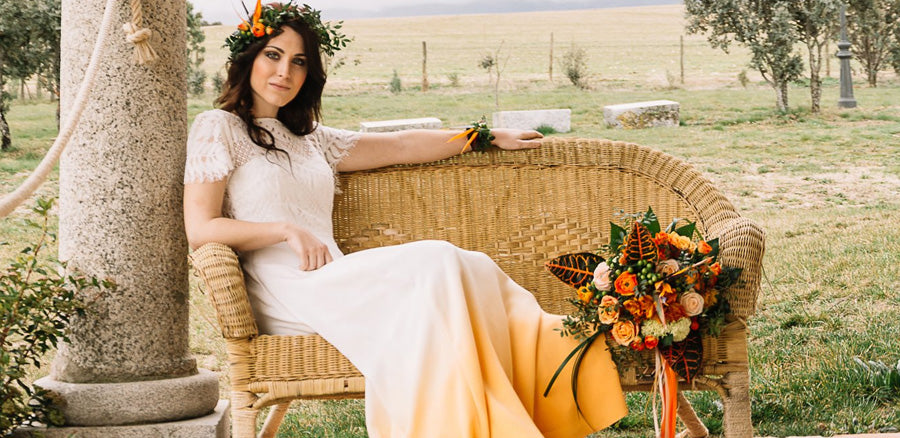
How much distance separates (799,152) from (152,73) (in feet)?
28.7

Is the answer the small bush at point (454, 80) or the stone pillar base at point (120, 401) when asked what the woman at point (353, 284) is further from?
the small bush at point (454, 80)

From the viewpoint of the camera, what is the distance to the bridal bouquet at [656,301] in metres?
2.49

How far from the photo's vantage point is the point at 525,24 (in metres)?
30.5

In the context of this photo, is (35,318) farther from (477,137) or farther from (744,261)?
(744,261)

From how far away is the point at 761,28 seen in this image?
476 inches

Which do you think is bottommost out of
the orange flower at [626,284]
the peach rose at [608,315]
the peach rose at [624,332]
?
the peach rose at [624,332]

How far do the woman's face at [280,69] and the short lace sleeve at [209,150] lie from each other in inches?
6.1

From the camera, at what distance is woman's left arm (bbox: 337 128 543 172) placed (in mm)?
3340

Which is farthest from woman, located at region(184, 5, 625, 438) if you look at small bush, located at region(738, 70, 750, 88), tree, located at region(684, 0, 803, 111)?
small bush, located at region(738, 70, 750, 88)

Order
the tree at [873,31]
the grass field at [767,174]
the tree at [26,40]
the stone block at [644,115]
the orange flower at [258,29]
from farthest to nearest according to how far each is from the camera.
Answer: the tree at [873,31] < the stone block at [644,115] < the tree at [26,40] < the grass field at [767,174] < the orange flower at [258,29]

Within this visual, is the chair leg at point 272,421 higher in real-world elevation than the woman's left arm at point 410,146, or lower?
lower

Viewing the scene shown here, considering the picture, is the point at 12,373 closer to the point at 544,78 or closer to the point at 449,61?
the point at 544,78

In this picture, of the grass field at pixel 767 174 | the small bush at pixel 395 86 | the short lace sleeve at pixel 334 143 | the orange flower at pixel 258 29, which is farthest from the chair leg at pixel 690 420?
the small bush at pixel 395 86

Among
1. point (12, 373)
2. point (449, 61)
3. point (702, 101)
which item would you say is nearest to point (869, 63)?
point (702, 101)
